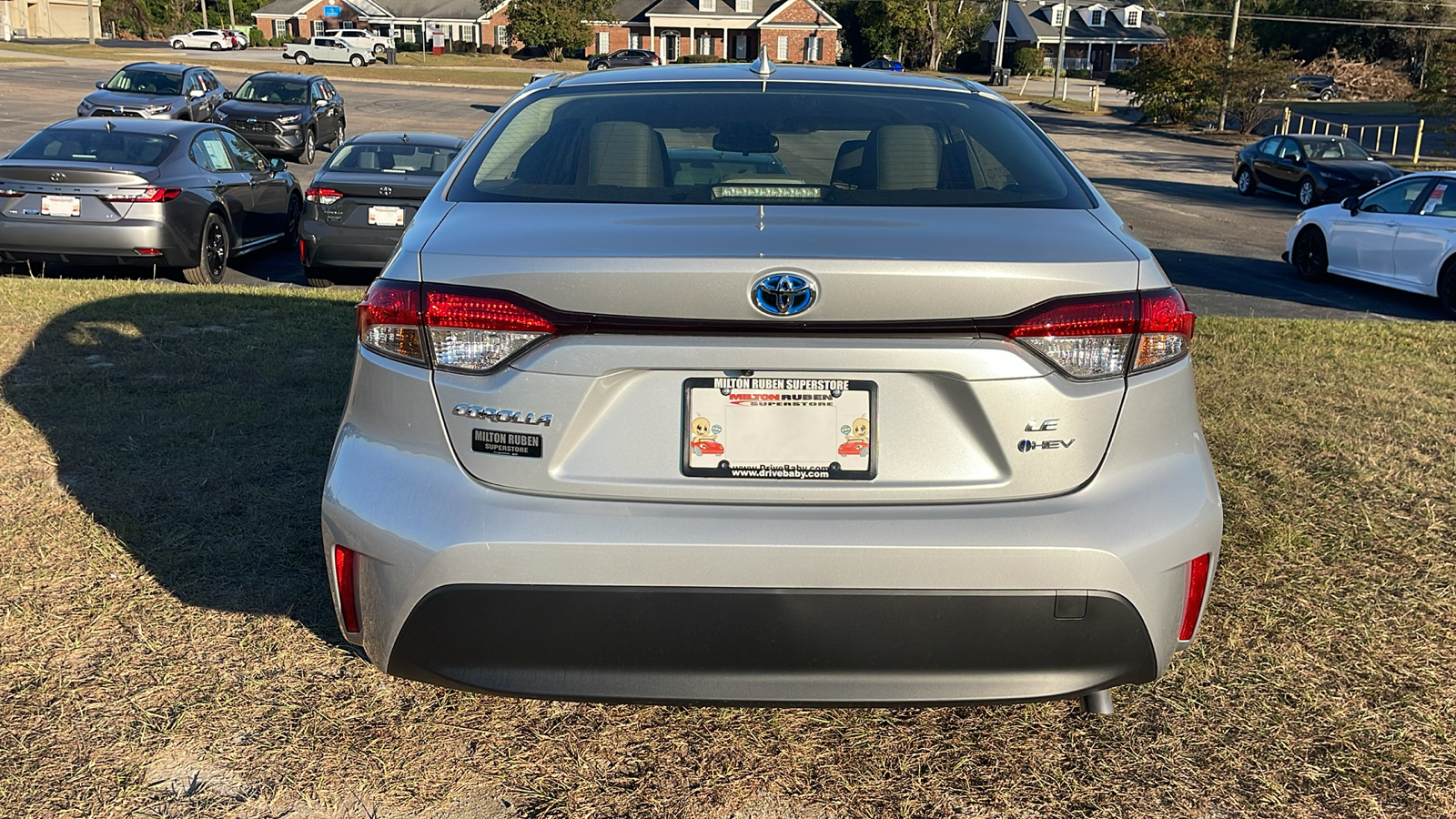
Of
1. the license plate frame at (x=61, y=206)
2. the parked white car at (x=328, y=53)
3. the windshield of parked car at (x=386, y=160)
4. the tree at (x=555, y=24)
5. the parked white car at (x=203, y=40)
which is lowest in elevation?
the license plate frame at (x=61, y=206)

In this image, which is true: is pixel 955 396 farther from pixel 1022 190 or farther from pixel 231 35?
pixel 231 35

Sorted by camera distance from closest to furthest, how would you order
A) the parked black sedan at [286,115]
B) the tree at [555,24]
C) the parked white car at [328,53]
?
1. the parked black sedan at [286,115]
2. the parked white car at [328,53]
3. the tree at [555,24]

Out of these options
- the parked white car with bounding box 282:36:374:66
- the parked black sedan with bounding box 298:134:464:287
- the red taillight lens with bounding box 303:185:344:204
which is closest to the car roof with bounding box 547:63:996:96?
the parked black sedan with bounding box 298:134:464:287

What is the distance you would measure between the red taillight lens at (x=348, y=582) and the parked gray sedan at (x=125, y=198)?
340 inches

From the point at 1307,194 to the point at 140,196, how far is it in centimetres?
2165

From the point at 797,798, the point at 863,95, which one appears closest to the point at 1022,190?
the point at 863,95

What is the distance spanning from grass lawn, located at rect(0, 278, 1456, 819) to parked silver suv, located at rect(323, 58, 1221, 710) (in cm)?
55

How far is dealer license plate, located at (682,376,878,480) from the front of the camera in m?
2.55

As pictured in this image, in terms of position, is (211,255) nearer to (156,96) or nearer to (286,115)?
(286,115)

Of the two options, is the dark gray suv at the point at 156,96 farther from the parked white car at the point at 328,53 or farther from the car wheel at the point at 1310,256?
the parked white car at the point at 328,53

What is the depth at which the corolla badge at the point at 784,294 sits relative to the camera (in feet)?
8.20

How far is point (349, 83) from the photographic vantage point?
52812 mm

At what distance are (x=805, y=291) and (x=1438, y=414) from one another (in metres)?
5.73

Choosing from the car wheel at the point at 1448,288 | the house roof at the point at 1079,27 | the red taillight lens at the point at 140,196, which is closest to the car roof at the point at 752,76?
the red taillight lens at the point at 140,196
